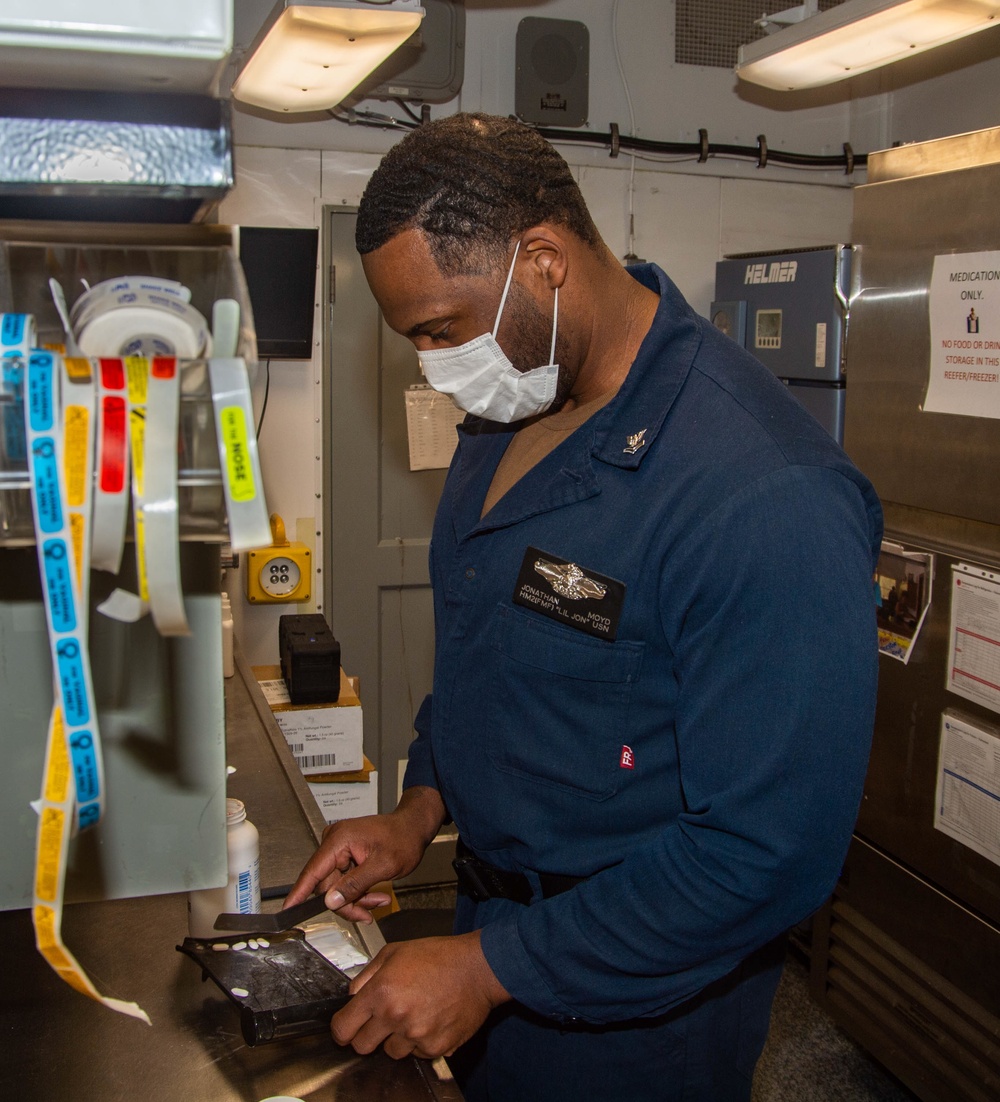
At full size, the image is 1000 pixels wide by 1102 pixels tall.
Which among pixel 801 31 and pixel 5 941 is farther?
pixel 801 31

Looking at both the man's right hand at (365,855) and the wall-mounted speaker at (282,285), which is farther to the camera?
the wall-mounted speaker at (282,285)

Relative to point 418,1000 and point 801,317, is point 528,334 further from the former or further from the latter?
point 801,317

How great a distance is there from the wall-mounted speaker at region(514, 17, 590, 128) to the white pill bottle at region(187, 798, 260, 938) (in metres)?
2.65

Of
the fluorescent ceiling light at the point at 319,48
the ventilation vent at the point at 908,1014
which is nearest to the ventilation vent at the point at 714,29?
the fluorescent ceiling light at the point at 319,48

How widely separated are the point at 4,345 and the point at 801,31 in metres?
2.48

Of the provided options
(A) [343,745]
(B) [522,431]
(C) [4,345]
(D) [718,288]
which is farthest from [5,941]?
(D) [718,288]

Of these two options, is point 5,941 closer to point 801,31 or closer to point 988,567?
point 988,567

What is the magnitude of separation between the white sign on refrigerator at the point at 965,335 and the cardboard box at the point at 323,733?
147cm

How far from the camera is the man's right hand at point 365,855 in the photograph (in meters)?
1.29

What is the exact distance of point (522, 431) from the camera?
1.57 metres

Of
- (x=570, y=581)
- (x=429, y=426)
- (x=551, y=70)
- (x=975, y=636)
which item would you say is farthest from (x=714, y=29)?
(x=570, y=581)

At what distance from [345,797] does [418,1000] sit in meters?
1.43

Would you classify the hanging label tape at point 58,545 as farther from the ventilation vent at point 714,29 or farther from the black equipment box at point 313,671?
the ventilation vent at point 714,29

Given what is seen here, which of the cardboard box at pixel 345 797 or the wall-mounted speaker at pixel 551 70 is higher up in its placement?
the wall-mounted speaker at pixel 551 70
